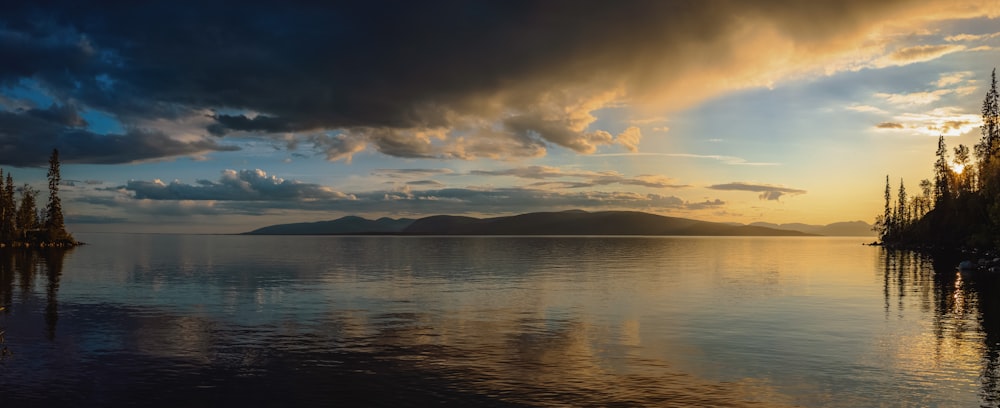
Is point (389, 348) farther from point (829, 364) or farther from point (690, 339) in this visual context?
point (829, 364)

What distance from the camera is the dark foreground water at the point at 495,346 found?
3002 centimetres

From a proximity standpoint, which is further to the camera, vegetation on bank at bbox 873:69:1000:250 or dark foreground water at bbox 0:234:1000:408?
vegetation on bank at bbox 873:69:1000:250

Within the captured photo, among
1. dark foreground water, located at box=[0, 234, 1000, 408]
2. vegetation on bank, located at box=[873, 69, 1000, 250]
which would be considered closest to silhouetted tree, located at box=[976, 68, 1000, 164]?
vegetation on bank, located at box=[873, 69, 1000, 250]

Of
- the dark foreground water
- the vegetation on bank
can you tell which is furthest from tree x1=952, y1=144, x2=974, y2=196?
the dark foreground water

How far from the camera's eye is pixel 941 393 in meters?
30.4

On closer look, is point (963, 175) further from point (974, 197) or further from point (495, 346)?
point (495, 346)

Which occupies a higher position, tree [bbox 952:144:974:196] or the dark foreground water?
tree [bbox 952:144:974:196]

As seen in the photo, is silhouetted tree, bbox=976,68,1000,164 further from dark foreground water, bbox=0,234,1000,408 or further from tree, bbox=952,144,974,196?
dark foreground water, bbox=0,234,1000,408

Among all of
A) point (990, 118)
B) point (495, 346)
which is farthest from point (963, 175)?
point (495, 346)

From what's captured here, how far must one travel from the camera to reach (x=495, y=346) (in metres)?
41.1

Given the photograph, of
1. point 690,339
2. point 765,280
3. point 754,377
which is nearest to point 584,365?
point 754,377

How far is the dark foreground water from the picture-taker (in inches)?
1182

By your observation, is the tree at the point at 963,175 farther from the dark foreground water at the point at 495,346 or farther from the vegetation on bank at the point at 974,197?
the dark foreground water at the point at 495,346

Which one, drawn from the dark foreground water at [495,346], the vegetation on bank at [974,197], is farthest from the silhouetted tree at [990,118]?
the dark foreground water at [495,346]
